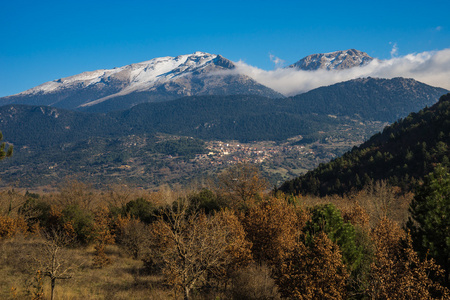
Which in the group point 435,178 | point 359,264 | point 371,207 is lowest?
point 371,207

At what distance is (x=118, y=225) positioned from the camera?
5428cm

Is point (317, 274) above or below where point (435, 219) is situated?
below

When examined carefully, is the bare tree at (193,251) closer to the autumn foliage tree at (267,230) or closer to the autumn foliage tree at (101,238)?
the autumn foliage tree at (267,230)

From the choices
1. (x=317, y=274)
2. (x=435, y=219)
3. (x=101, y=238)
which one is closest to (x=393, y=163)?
(x=435, y=219)

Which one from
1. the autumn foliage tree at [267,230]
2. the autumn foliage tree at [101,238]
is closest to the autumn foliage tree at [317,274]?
the autumn foliage tree at [267,230]

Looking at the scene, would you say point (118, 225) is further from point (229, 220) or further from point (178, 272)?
point (178, 272)

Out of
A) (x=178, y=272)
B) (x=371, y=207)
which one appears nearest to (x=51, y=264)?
(x=178, y=272)

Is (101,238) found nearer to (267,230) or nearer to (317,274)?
(267,230)

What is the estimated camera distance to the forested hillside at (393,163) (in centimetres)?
8656

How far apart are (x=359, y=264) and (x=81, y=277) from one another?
28107 mm

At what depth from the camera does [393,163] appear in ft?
322

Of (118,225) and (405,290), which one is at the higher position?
(405,290)

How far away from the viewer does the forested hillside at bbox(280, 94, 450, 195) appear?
86.6 m

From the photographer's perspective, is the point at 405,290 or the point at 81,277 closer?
the point at 405,290
